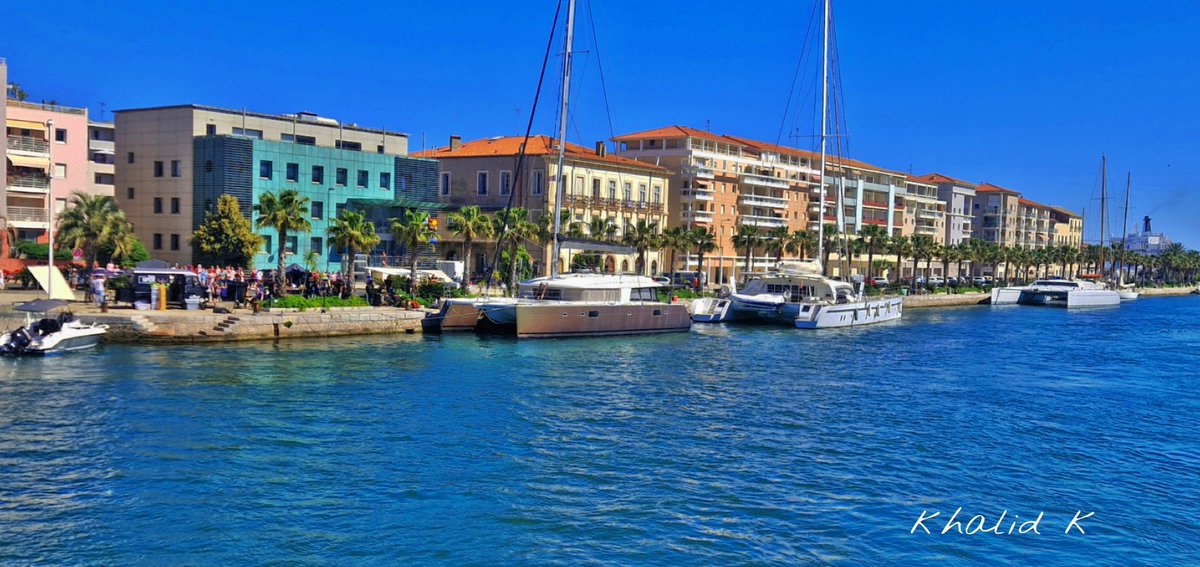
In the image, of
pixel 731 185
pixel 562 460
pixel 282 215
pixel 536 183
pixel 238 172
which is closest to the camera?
pixel 562 460

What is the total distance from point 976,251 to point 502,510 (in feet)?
346

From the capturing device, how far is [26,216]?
54406mm

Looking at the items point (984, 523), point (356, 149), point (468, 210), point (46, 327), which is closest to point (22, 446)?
point (46, 327)

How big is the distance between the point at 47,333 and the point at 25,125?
26.0m

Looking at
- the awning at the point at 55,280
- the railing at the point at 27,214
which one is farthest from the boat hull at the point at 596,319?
the railing at the point at 27,214

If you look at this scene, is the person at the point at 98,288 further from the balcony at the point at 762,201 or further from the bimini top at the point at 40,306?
the balcony at the point at 762,201

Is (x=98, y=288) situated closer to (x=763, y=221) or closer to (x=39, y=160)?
(x=39, y=160)

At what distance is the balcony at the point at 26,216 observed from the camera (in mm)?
53719

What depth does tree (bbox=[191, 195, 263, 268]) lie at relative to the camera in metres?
53.1

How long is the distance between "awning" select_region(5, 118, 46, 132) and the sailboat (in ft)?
92.7

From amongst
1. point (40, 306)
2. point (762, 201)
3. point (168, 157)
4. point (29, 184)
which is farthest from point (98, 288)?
point (762, 201)

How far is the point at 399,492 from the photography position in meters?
20.0

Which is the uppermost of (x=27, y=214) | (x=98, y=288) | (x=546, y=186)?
(x=546, y=186)

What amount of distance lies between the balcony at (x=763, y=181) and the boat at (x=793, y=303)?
105 feet
